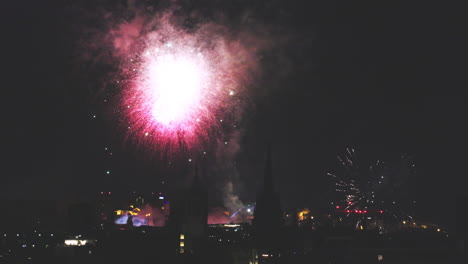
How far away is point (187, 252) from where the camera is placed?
65438 mm

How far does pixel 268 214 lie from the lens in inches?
3666

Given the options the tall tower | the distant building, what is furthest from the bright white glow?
the tall tower

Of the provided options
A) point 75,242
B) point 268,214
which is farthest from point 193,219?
point 268,214

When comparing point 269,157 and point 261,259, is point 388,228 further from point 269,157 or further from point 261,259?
point 261,259

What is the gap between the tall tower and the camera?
3263 inches

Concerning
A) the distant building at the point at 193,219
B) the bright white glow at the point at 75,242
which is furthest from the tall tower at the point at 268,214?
the bright white glow at the point at 75,242

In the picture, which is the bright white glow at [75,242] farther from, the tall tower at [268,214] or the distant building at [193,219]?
the tall tower at [268,214]

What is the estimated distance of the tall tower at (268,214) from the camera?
82.9 meters

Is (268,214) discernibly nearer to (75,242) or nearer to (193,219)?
(193,219)

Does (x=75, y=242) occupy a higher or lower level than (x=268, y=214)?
lower

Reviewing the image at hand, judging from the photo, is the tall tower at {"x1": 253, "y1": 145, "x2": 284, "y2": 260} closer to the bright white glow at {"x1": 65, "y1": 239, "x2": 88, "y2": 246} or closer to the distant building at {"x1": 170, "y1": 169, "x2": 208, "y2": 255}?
the distant building at {"x1": 170, "y1": 169, "x2": 208, "y2": 255}

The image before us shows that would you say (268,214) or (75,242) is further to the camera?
(268,214)

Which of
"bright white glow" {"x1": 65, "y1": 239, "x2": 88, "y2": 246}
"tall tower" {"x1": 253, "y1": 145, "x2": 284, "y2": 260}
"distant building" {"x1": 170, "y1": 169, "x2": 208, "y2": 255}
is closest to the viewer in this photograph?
"bright white glow" {"x1": 65, "y1": 239, "x2": 88, "y2": 246}

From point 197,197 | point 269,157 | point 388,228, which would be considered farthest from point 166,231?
point 388,228
